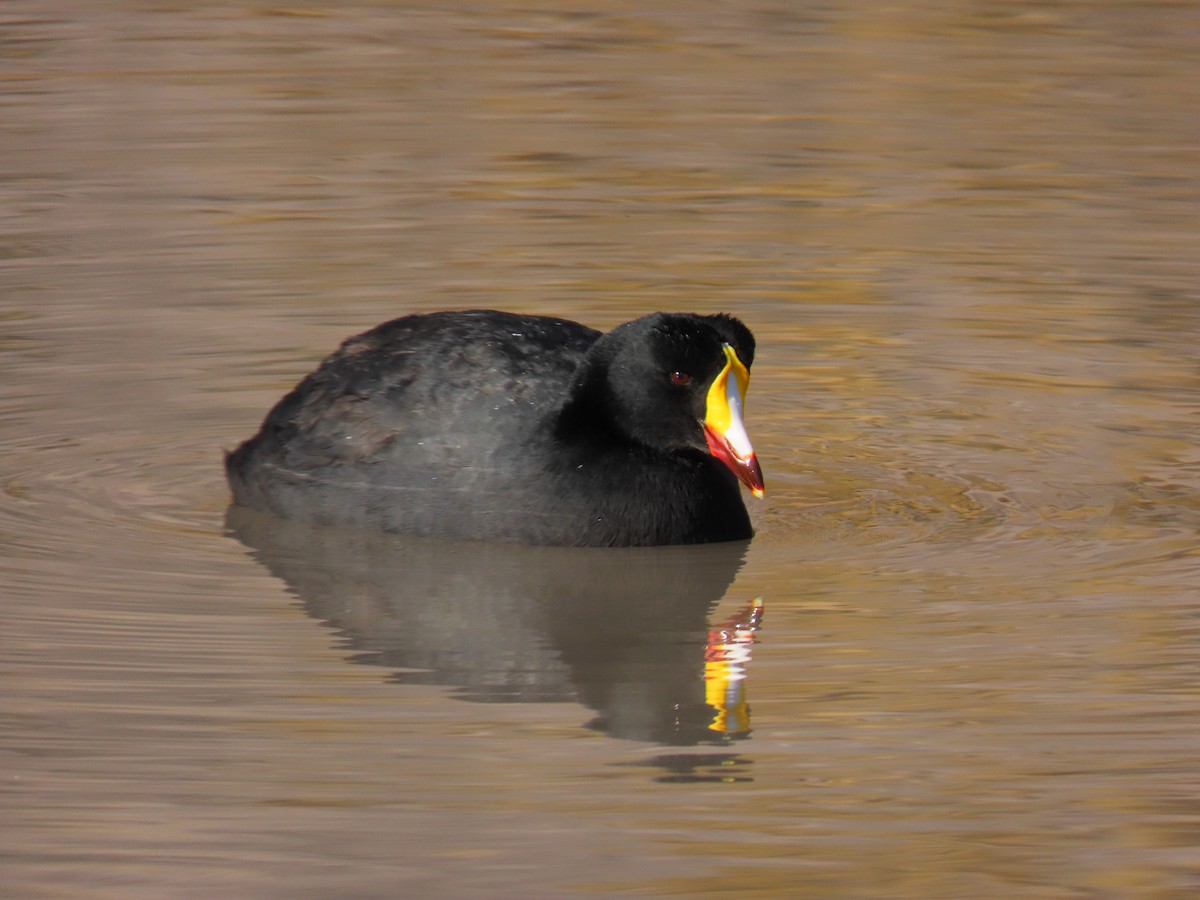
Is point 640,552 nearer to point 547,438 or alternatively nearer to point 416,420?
point 547,438

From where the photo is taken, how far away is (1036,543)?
7074 mm

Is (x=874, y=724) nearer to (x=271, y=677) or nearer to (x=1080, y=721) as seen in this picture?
(x=1080, y=721)

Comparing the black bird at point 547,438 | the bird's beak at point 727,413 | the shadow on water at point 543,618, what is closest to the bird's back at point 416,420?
the black bird at point 547,438

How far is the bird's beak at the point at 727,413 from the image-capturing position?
22.3ft

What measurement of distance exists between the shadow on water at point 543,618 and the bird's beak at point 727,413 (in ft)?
1.22

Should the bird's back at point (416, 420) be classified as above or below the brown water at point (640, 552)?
above

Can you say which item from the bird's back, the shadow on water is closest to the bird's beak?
the shadow on water

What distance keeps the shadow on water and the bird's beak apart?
1.22ft

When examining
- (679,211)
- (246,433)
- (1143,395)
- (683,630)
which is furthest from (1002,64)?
(683,630)

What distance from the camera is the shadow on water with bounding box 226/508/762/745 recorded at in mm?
5809

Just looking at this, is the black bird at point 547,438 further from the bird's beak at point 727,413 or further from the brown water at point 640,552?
the brown water at point 640,552

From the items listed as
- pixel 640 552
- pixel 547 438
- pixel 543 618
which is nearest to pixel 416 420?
pixel 547 438

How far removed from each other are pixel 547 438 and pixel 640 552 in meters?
0.43

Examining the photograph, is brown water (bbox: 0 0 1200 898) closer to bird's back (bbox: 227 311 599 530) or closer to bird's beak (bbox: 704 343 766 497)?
bird's back (bbox: 227 311 599 530)
